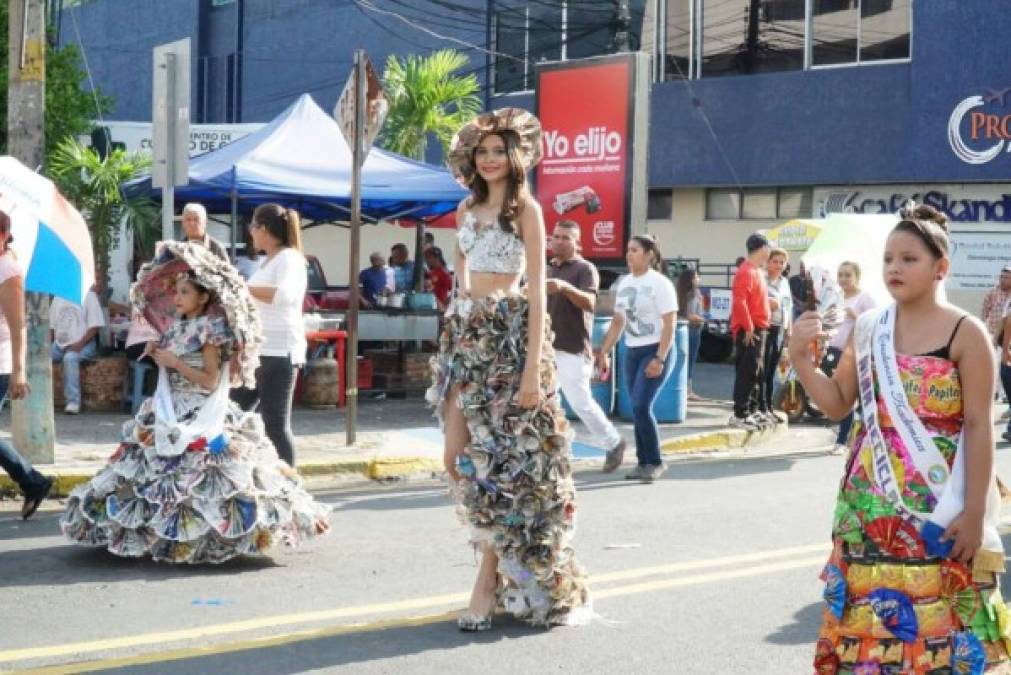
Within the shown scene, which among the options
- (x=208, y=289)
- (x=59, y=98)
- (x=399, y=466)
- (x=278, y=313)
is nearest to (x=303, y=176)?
(x=399, y=466)

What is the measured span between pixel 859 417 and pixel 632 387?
6456mm

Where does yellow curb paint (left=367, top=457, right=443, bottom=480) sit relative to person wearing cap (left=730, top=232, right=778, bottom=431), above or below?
below

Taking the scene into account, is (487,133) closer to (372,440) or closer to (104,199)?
(372,440)

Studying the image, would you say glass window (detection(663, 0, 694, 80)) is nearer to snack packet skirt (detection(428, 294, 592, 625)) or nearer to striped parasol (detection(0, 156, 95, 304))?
striped parasol (detection(0, 156, 95, 304))

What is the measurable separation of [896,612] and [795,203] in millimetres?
25773

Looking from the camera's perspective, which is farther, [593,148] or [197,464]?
[593,148]

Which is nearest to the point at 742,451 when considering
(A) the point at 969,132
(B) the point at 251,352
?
(B) the point at 251,352

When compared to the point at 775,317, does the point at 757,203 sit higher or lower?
higher

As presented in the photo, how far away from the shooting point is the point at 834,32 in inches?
1133

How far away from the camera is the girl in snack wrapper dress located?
24.2ft

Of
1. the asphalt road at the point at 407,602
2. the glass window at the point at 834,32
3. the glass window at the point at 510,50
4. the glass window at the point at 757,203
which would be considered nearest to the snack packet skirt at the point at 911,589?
the asphalt road at the point at 407,602

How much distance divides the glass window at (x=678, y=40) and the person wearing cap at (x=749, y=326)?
17134 millimetres

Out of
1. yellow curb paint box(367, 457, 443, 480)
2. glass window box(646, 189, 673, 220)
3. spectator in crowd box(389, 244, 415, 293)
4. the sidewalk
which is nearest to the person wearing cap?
the sidewalk

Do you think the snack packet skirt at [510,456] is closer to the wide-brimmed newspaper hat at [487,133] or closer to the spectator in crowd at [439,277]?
the wide-brimmed newspaper hat at [487,133]
